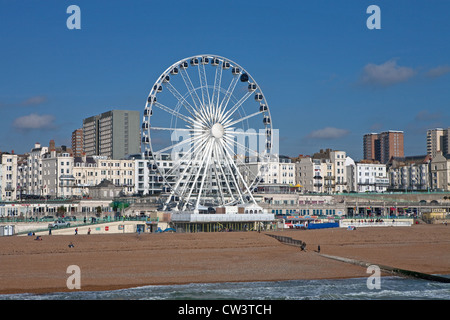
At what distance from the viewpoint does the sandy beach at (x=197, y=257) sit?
3491cm

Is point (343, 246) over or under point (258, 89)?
under

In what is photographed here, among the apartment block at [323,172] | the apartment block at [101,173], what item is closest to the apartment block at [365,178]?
the apartment block at [323,172]

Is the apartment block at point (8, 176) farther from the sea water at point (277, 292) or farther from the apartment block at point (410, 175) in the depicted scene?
the sea water at point (277, 292)

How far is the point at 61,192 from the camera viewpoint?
392ft

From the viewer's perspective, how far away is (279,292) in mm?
30922

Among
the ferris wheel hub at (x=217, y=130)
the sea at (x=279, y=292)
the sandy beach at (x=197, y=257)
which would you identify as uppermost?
the ferris wheel hub at (x=217, y=130)

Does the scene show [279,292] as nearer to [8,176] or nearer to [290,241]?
[290,241]

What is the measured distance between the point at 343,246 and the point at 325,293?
23.1 meters

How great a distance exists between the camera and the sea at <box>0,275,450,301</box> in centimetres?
2953

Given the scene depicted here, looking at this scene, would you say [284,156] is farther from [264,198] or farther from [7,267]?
[7,267]

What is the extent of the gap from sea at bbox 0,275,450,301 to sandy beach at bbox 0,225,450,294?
1.32 meters
